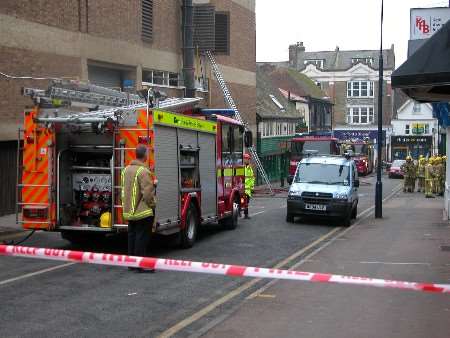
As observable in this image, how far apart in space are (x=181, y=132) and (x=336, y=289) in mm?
4911

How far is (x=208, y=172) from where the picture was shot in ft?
46.7

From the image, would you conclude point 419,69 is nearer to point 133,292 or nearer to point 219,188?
point 133,292

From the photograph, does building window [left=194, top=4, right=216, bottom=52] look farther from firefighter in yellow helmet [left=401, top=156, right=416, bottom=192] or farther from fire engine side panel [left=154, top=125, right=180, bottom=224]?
fire engine side panel [left=154, top=125, right=180, bottom=224]

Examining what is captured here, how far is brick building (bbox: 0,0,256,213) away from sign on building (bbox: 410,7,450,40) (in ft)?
38.6

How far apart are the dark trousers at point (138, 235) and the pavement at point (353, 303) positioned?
2.09 m

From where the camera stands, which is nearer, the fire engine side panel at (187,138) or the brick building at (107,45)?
the fire engine side panel at (187,138)

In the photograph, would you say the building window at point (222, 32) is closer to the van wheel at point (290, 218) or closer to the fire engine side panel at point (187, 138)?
the van wheel at point (290, 218)

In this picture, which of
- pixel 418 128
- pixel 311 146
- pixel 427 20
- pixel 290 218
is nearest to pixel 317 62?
pixel 418 128

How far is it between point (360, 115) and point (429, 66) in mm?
A: 73240

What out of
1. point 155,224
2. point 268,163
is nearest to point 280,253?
point 155,224

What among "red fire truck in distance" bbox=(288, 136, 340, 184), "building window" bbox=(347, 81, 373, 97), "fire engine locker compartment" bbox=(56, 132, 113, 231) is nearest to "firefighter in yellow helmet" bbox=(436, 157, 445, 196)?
"red fire truck in distance" bbox=(288, 136, 340, 184)

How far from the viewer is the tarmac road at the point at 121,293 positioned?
7070mm

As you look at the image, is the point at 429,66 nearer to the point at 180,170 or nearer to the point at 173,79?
the point at 180,170

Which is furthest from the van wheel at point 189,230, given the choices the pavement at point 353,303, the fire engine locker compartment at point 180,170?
the pavement at point 353,303
